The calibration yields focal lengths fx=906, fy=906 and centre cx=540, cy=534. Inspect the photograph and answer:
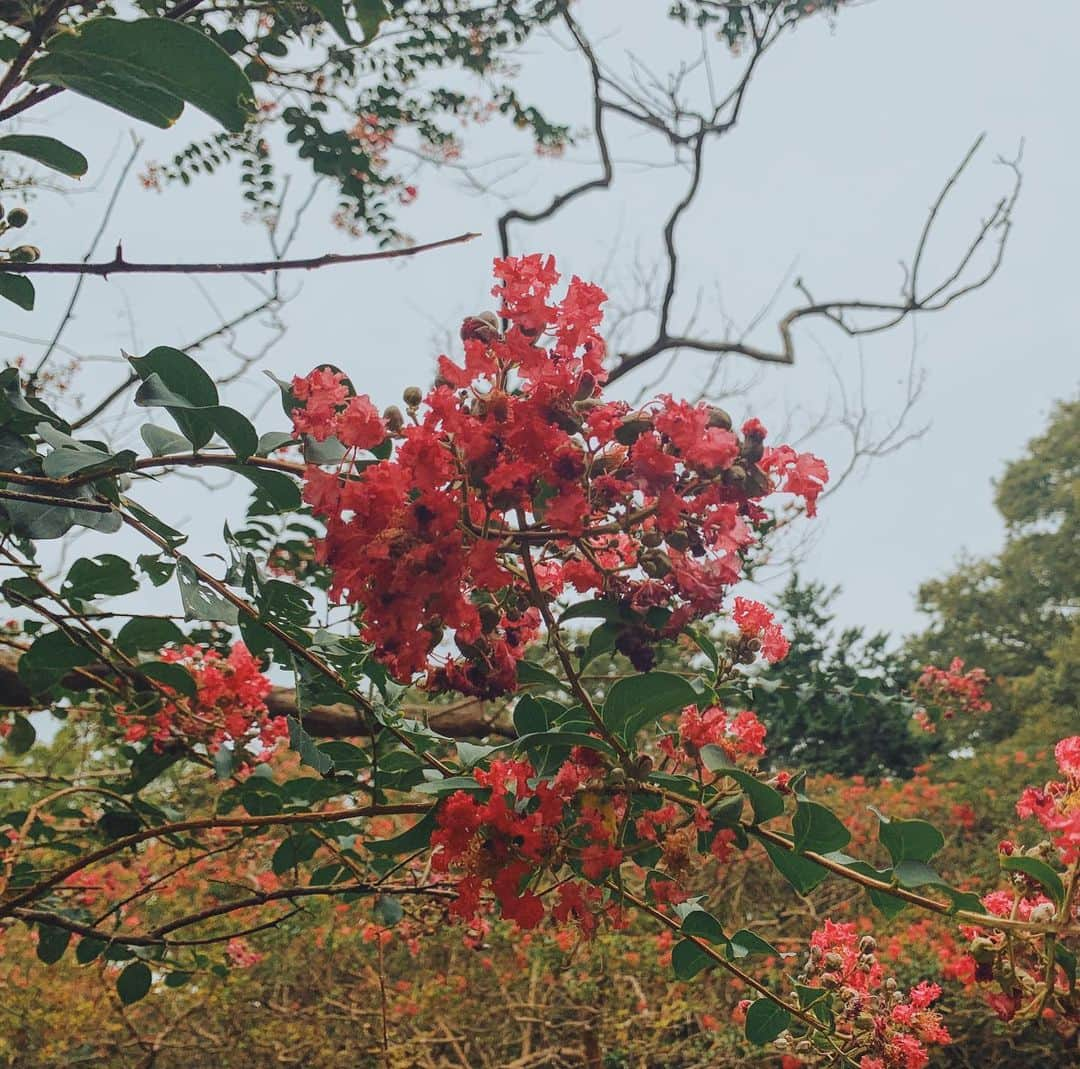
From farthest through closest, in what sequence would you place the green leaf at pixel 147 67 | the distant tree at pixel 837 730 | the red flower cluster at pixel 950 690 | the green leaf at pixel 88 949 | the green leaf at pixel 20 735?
the distant tree at pixel 837 730 → the red flower cluster at pixel 950 690 → the green leaf at pixel 20 735 → the green leaf at pixel 88 949 → the green leaf at pixel 147 67

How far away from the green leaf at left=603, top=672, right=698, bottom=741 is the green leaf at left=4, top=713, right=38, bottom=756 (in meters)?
1.73

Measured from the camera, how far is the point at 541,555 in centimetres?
97

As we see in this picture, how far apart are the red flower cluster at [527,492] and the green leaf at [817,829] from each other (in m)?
0.21

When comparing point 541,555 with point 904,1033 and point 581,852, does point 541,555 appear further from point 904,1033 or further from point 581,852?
point 904,1033

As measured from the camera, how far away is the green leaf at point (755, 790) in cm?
84

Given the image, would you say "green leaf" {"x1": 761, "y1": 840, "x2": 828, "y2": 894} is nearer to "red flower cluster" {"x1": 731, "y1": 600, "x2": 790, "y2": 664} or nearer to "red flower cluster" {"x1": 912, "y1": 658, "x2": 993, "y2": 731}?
"red flower cluster" {"x1": 731, "y1": 600, "x2": 790, "y2": 664}

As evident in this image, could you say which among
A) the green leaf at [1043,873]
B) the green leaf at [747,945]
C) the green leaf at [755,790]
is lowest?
the green leaf at [747,945]

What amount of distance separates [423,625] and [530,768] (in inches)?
9.0

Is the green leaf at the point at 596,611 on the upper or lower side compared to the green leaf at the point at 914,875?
upper

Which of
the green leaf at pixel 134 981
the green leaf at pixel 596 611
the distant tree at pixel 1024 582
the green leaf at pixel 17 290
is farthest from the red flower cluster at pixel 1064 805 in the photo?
the distant tree at pixel 1024 582

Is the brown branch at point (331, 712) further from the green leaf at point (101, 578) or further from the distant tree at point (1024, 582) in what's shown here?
the distant tree at point (1024, 582)

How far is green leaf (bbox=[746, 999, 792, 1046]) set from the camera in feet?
3.62

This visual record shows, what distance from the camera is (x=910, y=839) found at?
0.85m

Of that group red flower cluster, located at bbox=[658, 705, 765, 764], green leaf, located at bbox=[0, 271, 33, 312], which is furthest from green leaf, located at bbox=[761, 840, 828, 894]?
green leaf, located at bbox=[0, 271, 33, 312]
